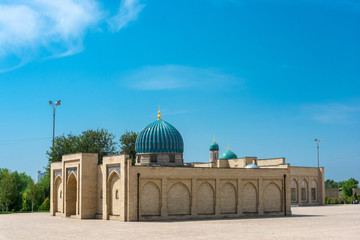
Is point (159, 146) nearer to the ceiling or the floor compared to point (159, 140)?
nearer to the floor

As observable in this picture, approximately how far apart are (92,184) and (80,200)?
1514 mm

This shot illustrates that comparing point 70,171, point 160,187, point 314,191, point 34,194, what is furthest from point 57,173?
point 314,191

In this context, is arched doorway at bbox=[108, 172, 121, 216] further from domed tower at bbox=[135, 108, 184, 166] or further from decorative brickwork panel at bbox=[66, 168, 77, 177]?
domed tower at bbox=[135, 108, 184, 166]

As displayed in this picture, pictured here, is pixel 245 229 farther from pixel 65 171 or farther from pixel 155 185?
pixel 65 171

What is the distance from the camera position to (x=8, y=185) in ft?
178

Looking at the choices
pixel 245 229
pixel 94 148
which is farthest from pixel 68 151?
pixel 245 229

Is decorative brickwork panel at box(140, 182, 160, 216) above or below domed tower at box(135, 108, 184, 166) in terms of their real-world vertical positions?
below

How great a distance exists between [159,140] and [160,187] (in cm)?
566

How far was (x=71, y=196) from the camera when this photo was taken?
40031 millimetres

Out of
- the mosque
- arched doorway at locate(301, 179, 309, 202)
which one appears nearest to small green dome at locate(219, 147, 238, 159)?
arched doorway at locate(301, 179, 309, 202)

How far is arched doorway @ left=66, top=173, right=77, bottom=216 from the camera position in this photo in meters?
39.7

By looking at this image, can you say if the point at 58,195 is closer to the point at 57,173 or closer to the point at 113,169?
the point at 57,173

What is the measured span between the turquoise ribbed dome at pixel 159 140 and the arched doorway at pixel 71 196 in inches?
242

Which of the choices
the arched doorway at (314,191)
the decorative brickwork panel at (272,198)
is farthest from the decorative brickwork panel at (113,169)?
the arched doorway at (314,191)
